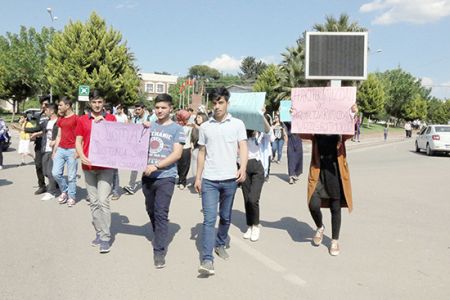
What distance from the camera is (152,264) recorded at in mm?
4668

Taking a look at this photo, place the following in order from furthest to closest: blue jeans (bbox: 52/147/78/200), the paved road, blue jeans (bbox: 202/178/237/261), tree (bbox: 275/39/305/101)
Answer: tree (bbox: 275/39/305/101), blue jeans (bbox: 52/147/78/200), blue jeans (bbox: 202/178/237/261), the paved road

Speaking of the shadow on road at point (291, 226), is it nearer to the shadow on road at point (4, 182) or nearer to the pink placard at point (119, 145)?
the pink placard at point (119, 145)

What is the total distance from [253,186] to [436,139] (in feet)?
57.9

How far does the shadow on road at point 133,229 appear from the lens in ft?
19.1

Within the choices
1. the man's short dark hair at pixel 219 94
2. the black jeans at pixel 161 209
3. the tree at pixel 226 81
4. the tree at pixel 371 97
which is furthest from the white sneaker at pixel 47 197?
the tree at pixel 226 81

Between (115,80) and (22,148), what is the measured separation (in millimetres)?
24843

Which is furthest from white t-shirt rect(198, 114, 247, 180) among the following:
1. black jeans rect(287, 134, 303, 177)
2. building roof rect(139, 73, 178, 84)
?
building roof rect(139, 73, 178, 84)

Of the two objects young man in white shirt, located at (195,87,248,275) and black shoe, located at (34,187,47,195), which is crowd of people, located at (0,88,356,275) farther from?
black shoe, located at (34,187,47,195)

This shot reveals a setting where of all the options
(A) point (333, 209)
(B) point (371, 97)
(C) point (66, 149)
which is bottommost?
(A) point (333, 209)

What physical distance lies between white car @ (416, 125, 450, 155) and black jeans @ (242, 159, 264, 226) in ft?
57.3

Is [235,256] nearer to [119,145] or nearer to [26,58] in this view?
[119,145]

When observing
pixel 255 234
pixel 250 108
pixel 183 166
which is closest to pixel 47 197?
pixel 183 166

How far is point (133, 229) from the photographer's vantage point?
20.1 feet

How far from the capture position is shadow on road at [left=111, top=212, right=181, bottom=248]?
19.1 ft
